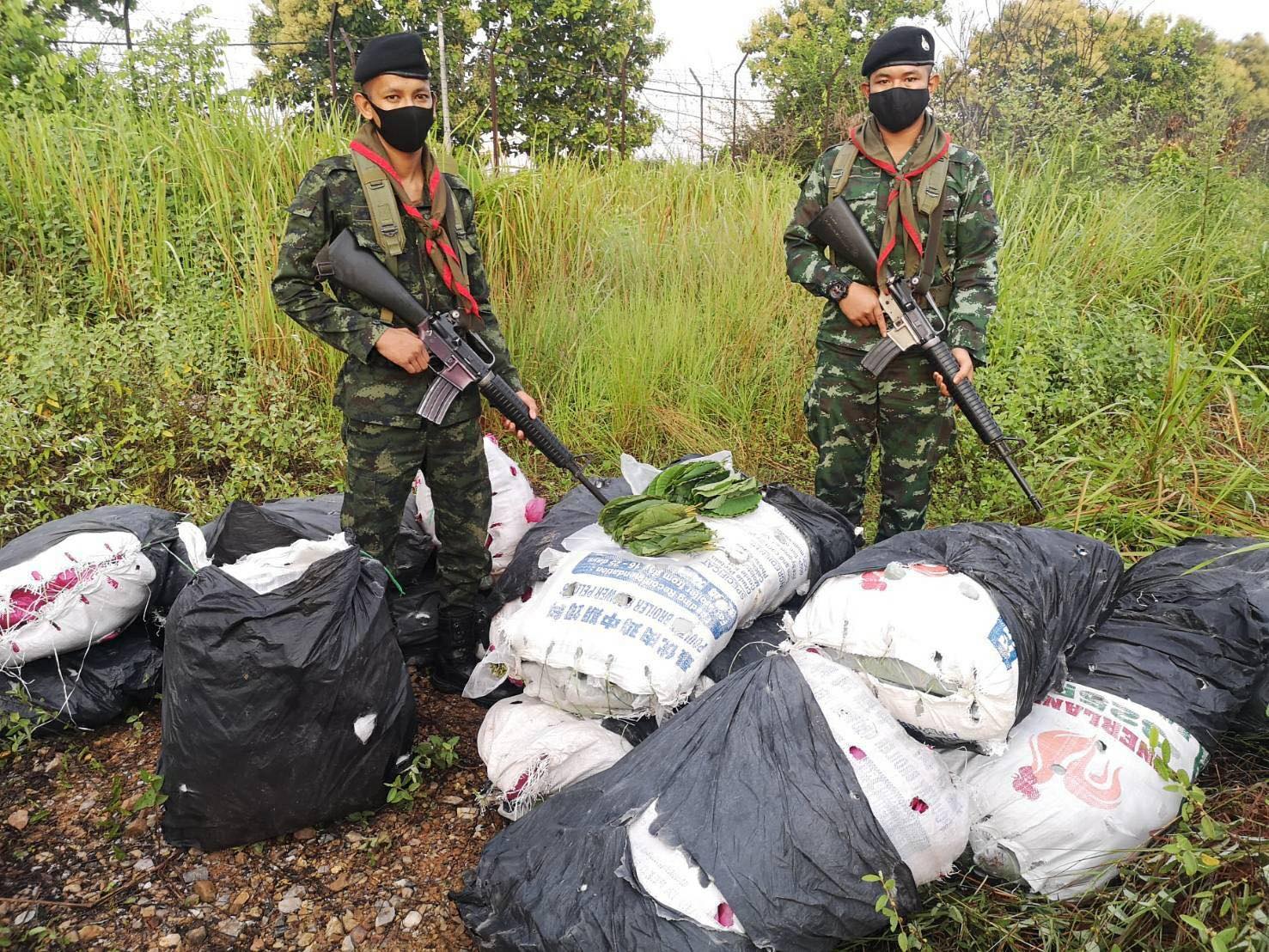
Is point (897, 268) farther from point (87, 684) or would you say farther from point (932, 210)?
point (87, 684)

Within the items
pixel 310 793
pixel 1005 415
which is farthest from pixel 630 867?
pixel 1005 415

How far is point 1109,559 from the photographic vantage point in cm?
207

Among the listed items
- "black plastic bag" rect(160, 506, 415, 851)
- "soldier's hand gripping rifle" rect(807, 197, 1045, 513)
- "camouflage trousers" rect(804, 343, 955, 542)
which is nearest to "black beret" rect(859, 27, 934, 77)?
"soldier's hand gripping rifle" rect(807, 197, 1045, 513)

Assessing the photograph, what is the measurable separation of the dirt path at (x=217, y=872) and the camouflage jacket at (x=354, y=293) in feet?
3.30

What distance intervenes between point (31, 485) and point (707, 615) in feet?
9.41

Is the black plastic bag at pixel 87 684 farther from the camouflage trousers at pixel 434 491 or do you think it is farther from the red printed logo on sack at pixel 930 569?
the red printed logo on sack at pixel 930 569

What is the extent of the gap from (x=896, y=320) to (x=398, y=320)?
1.44 m

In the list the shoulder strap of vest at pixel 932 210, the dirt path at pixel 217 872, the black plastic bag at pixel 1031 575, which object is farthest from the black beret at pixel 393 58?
the dirt path at pixel 217 872

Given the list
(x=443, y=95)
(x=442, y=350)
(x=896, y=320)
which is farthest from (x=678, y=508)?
(x=443, y=95)

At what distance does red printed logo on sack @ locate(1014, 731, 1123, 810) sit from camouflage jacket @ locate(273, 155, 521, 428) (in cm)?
167

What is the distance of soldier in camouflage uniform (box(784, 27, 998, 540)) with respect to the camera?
2.44 m

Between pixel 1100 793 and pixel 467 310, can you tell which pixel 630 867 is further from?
pixel 467 310

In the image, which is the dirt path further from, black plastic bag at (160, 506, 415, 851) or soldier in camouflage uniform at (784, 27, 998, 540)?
soldier in camouflage uniform at (784, 27, 998, 540)

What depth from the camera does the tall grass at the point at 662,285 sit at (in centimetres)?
349
